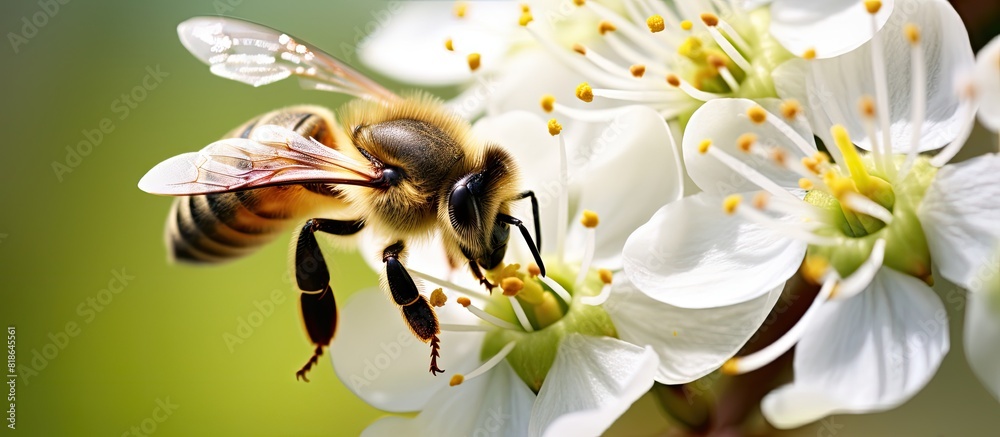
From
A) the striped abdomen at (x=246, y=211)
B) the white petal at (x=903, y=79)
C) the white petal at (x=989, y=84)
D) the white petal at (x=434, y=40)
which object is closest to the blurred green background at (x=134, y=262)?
the white petal at (x=434, y=40)

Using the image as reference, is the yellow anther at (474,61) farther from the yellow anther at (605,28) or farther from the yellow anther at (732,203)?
the yellow anther at (732,203)

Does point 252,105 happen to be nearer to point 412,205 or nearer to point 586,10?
point 586,10

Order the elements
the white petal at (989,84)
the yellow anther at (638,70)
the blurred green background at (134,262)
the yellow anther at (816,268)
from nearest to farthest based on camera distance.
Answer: the white petal at (989,84) < the yellow anther at (816,268) < the yellow anther at (638,70) < the blurred green background at (134,262)

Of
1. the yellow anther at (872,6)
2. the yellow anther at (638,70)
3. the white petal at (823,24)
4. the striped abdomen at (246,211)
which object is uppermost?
the striped abdomen at (246,211)

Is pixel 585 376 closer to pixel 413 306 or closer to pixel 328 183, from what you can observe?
pixel 413 306

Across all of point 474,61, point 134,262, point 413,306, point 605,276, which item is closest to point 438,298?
point 413,306
